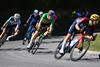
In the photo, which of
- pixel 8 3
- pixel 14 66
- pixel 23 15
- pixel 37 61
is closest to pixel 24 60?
pixel 37 61

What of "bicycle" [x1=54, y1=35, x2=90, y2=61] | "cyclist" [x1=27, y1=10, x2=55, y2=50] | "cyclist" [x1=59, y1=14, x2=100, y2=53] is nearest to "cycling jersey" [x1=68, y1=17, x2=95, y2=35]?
"cyclist" [x1=59, y1=14, x2=100, y2=53]

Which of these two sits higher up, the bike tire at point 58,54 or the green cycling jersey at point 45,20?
the green cycling jersey at point 45,20

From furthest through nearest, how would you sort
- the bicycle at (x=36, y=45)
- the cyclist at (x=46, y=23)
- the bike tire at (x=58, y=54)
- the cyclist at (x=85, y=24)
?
the bicycle at (x=36, y=45) → the cyclist at (x=46, y=23) → the bike tire at (x=58, y=54) → the cyclist at (x=85, y=24)

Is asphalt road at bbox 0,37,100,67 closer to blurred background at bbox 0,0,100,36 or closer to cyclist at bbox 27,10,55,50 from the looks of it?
cyclist at bbox 27,10,55,50

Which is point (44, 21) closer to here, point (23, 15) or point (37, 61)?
point (37, 61)

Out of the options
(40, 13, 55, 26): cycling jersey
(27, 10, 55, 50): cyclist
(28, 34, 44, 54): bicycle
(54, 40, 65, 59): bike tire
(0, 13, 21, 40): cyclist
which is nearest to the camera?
(54, 40, 65, 59): bike tire

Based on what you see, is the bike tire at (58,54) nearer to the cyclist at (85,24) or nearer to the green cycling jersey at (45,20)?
the cyclist at (85,24)

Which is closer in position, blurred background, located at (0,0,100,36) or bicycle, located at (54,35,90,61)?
bicycle, located at (54,35,90,61)

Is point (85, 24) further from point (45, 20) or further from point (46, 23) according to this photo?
point (46, 23)

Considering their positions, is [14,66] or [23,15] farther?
[23,15]

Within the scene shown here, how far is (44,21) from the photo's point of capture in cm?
1689

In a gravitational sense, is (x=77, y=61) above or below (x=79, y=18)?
below

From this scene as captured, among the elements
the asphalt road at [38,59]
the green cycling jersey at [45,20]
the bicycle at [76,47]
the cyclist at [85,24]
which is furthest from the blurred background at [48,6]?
the cyclist at [85,24]

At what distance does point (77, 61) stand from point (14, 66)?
2.24m
